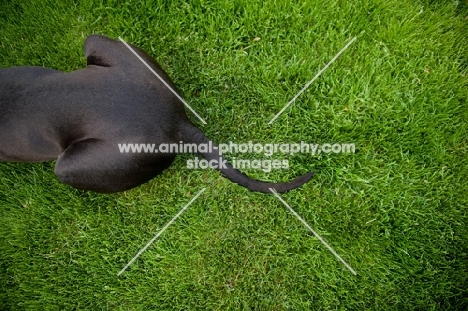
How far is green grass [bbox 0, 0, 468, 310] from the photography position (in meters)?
3.15

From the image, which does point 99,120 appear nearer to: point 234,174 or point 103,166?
point 103,166

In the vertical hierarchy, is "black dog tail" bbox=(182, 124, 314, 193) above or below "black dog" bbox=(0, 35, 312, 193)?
below

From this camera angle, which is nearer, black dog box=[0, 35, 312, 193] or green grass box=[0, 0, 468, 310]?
black dog box=[0, 35, 312, 193]

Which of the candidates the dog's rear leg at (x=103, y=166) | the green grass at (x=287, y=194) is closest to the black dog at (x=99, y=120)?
the dog's rear leg at (x=103, y=166)

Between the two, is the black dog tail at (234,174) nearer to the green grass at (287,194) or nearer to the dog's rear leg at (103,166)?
the dog's rear leg at (103,166)

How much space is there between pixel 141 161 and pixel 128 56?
2.26ft

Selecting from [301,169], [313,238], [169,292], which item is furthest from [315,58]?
[169,292]

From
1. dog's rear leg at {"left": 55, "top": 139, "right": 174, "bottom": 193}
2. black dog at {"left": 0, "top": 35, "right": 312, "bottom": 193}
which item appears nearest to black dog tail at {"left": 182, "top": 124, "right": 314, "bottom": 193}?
black dog at {"left": 0, "top": 35, "right": 312, "bottom": 193}

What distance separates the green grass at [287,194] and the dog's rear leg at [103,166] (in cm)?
57

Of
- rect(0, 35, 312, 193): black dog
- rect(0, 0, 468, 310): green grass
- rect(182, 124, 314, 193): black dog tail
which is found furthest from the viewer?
rect(0, 0, 468, 310): green grass

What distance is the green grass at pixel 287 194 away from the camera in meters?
3.15

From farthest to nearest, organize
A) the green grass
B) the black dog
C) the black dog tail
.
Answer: the green grass
the black dog tail
the black dog

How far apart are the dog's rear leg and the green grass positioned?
572 millimetres

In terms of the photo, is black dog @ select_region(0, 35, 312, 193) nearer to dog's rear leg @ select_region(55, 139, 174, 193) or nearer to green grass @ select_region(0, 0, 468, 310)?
dog's rear leg @ select_region(55, 139, 174, 193)
